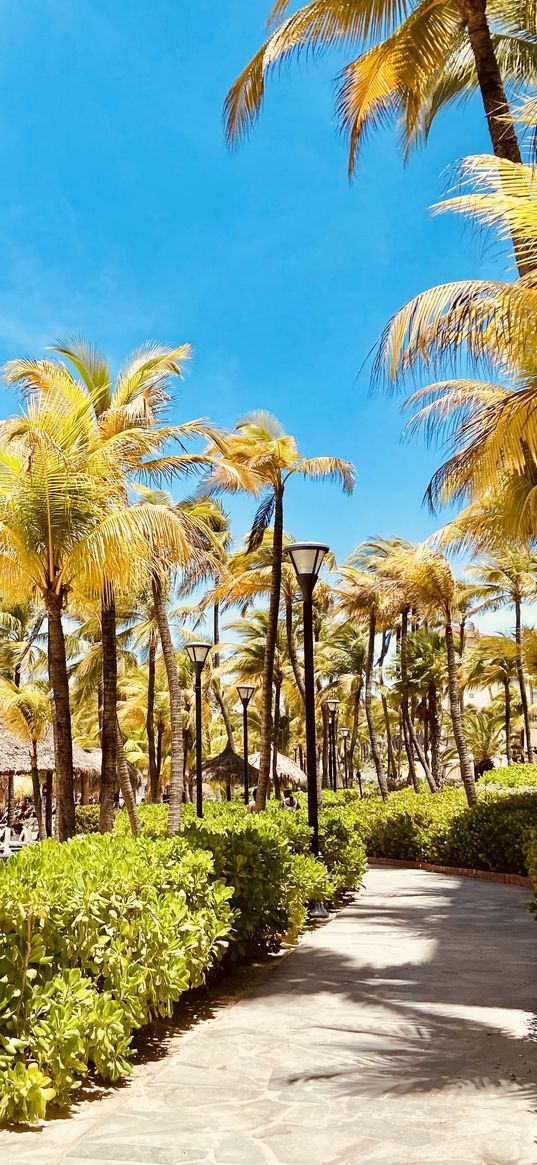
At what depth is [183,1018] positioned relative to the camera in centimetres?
581

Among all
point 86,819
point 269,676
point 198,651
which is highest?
point 198,651

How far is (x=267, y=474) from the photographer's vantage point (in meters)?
17.2

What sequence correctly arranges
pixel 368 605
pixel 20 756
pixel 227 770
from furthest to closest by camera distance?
pixel 227 770, pixel 368 605, pixel 20 756

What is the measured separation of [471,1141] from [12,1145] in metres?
1.97

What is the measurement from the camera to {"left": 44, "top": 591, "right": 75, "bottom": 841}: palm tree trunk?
10.1 metres

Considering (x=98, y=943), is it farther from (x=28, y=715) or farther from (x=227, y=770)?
(x=227, y=770)

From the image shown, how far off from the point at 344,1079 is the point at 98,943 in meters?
1.51

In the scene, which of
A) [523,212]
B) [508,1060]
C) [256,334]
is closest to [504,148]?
[523,212]

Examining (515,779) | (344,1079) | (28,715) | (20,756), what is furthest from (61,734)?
(515,779)

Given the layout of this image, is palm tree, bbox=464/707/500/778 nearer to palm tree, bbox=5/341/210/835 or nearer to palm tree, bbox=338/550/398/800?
palm tree, bbox=338/550/398/800

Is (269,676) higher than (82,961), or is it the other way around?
(269,676)

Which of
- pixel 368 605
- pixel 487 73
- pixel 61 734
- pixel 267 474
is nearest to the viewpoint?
pixel 487 73

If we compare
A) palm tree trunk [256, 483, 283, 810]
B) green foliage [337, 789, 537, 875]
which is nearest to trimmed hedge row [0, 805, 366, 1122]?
green foliage [337, 789, 537, 875]

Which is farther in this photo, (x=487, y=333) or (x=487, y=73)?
(x=487, y=73)
